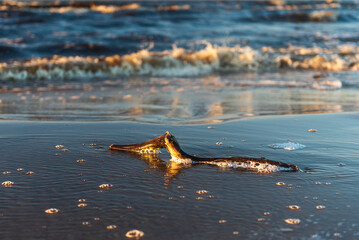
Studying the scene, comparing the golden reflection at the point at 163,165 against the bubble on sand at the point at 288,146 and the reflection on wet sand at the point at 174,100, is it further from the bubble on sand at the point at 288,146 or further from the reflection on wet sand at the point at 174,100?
the reflection on wet sand at the point at 174,100

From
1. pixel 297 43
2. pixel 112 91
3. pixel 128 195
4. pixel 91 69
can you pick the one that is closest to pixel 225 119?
pixel 128 195

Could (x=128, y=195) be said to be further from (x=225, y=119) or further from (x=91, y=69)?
(x=91, y=69)

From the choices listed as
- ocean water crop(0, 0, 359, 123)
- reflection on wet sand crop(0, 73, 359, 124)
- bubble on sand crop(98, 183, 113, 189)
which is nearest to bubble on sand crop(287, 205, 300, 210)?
bubble on sand crop(98, 183, 113, 189)

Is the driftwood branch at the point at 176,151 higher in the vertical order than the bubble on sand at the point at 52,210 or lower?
higher

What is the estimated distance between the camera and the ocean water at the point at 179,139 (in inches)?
119

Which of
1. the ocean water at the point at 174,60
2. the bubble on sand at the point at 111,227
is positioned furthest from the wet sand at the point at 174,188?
the ocean water at the point at 174,60

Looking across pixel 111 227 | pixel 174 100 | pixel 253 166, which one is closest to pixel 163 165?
pixel 253 166

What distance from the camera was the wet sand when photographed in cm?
289

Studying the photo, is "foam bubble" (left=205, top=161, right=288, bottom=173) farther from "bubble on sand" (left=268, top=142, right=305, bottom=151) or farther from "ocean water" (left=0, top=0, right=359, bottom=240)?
"bubble on sand" (left=268, top=142, right=305, bottom=151)

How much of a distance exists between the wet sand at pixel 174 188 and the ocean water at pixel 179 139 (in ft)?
0.04

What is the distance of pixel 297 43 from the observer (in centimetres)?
1838

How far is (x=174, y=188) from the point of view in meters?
3.60

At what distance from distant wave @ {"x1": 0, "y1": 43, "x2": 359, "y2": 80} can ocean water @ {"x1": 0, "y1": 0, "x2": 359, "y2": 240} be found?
0.05 m

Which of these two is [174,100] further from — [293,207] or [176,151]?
[293,207]
